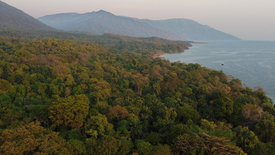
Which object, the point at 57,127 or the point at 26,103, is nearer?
the point at 57,127

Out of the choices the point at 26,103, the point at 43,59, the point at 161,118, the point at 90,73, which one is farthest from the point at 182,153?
the point at 43,59

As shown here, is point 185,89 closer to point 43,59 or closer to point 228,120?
point 228,120

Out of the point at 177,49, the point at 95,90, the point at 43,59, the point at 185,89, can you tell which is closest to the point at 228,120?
the point at 185,89

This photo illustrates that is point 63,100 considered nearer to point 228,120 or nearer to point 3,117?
point 3,117

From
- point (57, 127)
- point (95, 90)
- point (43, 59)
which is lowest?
point (57, 127)

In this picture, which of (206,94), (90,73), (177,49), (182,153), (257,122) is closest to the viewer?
(182,153)

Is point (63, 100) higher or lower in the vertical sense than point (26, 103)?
higher

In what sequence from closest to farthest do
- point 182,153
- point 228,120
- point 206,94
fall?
point 182,153 < point 228,120 < point 206,94
